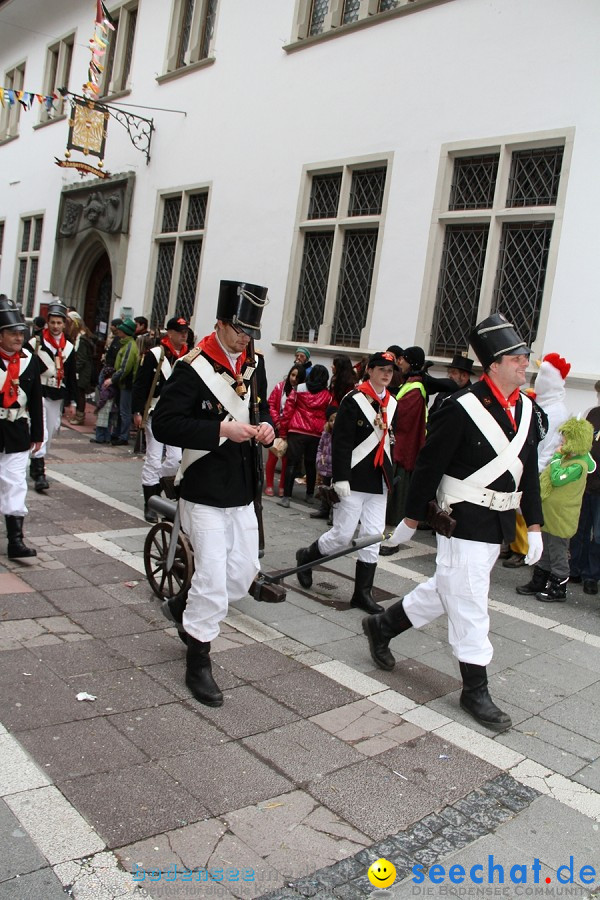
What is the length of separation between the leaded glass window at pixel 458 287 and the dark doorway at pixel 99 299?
1000 cm

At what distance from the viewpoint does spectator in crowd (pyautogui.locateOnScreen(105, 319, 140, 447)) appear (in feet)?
40.2

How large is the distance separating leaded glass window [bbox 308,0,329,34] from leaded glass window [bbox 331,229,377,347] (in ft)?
11.0

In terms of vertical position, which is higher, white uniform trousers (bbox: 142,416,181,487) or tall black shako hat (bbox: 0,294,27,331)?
tall black shako hat (bbox: 0,294,27,331)

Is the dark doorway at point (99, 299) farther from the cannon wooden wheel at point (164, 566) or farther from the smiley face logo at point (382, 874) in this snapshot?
the smiley face logo at point (382, 874)

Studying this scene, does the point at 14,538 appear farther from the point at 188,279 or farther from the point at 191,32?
the point at 191,32

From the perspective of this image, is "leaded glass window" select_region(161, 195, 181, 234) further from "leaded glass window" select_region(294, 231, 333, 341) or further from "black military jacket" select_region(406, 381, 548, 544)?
"black military jacket" select_region(406, 381, 548, 544)

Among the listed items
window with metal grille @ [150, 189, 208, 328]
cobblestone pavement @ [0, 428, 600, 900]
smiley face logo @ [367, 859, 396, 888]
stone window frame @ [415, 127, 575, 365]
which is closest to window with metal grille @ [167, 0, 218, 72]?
window with metal grille @ [150, 189, 208, 328]

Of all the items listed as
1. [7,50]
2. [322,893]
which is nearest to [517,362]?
[322,893]

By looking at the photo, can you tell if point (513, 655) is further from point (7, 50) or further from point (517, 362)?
point (7, 50)

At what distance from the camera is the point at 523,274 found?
28.7 feet

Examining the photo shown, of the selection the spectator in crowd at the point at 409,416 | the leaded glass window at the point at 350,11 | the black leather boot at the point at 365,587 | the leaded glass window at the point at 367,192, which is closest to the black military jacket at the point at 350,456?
the black leather boot at the point at 365,587

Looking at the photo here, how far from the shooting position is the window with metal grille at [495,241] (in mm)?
8594

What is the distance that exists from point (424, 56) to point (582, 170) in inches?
115

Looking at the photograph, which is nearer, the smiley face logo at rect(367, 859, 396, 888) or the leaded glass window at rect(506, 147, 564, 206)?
the smiley face logo at rect(367, 859, 396, 888)
